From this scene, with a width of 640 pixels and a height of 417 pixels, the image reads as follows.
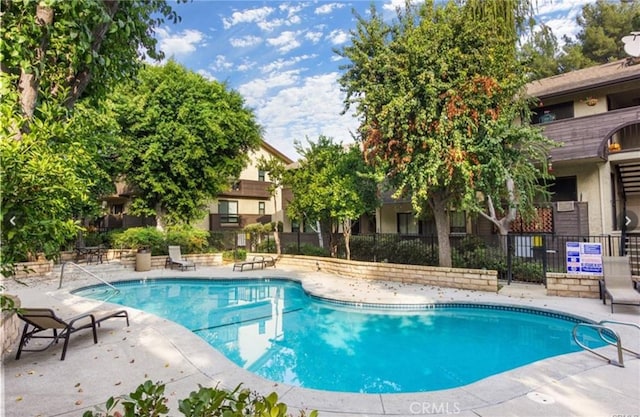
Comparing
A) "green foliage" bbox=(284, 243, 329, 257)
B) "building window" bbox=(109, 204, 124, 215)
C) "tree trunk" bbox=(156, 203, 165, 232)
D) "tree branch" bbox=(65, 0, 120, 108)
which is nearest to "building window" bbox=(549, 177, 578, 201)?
"green foliage" bbox=(284, 243, 329, 257)

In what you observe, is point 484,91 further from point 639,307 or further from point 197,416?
point 197,416

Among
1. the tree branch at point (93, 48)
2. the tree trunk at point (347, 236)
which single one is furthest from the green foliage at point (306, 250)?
the tree branch at point (93, 48)

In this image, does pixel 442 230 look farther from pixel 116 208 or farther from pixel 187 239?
pixel 116 208

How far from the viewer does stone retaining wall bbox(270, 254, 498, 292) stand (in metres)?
11.1

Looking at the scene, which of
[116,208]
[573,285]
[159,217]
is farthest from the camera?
[116,208]

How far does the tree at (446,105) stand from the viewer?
1052cm

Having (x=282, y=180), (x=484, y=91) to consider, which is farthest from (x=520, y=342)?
(x=282, y=180)

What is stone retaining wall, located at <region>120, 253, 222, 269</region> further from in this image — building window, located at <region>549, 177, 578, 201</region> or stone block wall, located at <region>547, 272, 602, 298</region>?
building window, located at <region>549, 177, 578, 201</region>

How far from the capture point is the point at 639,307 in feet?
26.8

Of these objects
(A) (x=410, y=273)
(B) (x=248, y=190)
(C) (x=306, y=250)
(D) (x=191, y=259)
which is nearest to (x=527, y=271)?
(A) (x=410, y=273)

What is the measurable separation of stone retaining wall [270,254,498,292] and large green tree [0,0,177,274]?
10.7 metres

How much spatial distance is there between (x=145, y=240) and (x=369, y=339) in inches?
578

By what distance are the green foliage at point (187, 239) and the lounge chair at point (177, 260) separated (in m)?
1.02

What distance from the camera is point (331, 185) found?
14.6 m
